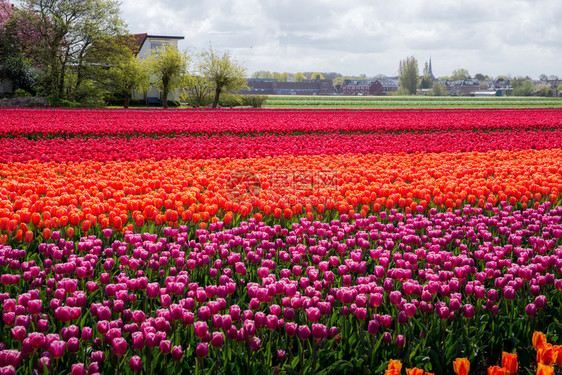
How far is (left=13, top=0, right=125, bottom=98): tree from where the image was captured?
4122 centimetres

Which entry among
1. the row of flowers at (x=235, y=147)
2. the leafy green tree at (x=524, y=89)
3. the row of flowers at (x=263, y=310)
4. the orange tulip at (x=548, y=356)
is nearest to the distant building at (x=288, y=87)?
the leafy green tree at (x=524, y=89)

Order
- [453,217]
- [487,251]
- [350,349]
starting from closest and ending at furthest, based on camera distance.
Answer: [350,349] < [487,251] < [453,217]

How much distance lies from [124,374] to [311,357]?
1.03 m

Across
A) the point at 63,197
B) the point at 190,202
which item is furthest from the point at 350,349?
the point at 63,197

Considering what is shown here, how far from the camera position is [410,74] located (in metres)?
148

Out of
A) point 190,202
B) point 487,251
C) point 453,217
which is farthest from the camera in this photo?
point 190,202

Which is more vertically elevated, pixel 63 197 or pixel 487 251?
pixel 63 197

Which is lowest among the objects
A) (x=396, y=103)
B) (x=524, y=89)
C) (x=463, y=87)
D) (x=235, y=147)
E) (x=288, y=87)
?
(x=235, y=147)

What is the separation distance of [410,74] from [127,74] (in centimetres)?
11817

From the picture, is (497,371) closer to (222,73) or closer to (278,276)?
(278,276)

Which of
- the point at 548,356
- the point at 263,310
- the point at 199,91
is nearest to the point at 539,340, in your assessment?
the point at 548,356

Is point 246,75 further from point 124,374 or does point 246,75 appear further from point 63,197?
point 124,374

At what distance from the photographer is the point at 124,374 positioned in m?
2.82

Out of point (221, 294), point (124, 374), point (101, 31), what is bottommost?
point (124, 374)
